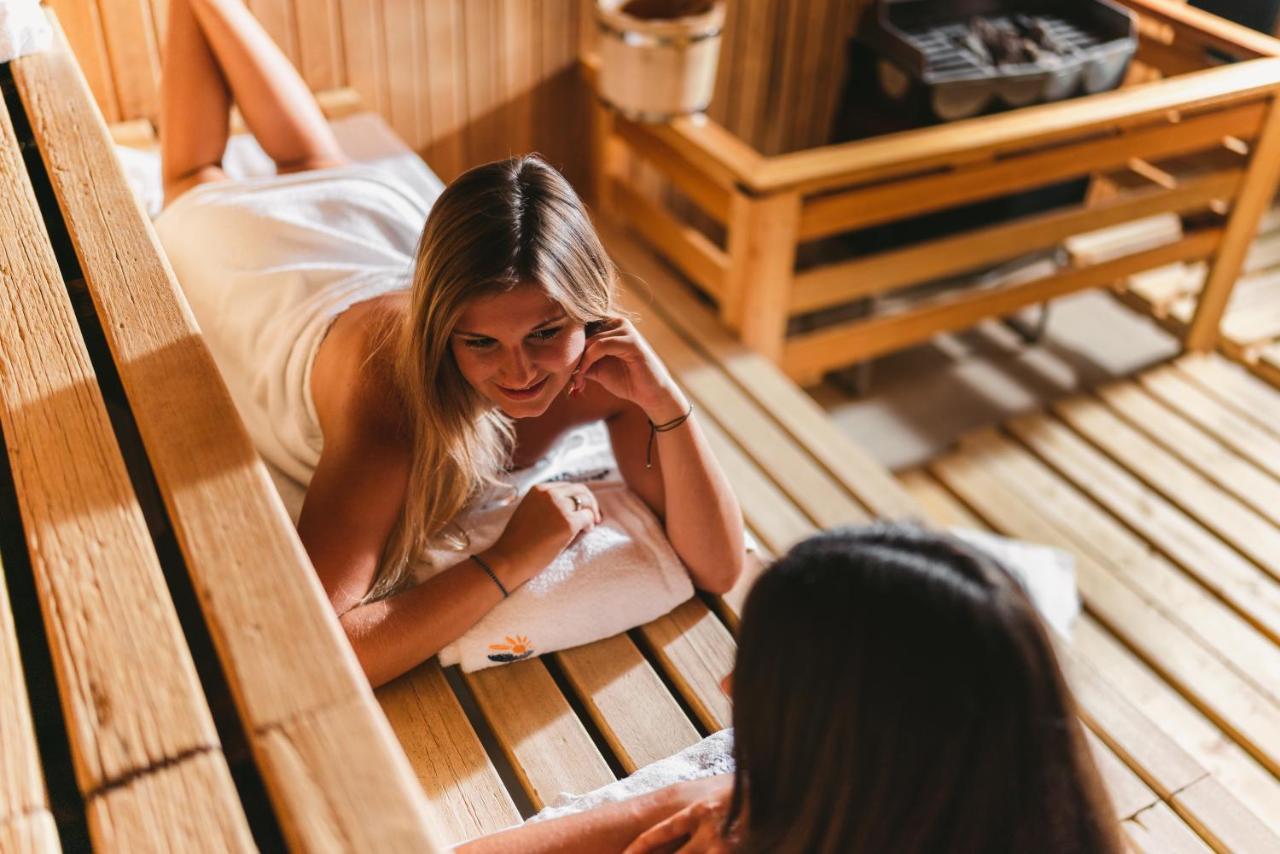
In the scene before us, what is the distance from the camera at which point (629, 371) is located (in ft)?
4.85

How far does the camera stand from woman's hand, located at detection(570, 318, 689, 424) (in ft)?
4.72

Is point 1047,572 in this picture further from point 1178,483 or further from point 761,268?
point 761,268

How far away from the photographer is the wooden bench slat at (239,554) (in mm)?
771

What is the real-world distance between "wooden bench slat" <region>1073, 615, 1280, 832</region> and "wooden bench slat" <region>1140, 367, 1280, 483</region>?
0.91 metres

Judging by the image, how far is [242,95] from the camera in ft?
6.92

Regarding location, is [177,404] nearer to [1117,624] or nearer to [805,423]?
[805,423]

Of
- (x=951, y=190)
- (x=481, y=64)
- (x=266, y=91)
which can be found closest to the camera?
(x=266, y=91)

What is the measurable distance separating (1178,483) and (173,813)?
2830 mm

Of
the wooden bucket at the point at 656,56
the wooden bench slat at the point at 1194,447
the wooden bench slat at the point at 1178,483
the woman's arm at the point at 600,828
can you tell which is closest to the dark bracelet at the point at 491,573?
the woman's arm at the point at 600,828

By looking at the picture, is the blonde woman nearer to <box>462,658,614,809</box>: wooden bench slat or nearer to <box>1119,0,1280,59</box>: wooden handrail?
<box>462,658,614,809</box>: wooden bench slat

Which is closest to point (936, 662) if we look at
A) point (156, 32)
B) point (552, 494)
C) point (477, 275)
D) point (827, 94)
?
point (477, 275)

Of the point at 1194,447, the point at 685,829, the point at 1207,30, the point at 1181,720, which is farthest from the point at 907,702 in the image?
the point at 1207,30

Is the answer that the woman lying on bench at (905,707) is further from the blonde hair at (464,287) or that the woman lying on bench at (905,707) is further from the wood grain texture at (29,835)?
the blonde hair at (464,287)

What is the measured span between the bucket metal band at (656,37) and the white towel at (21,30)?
1196mm
